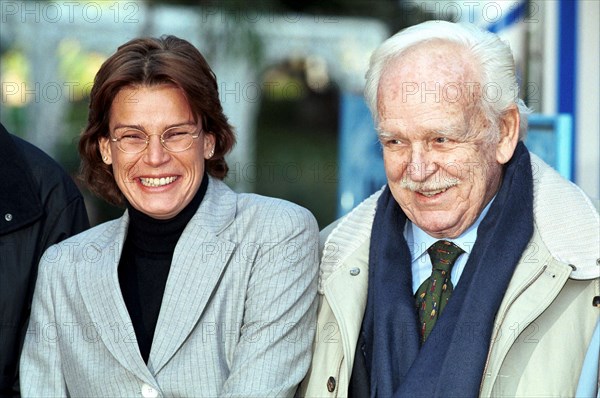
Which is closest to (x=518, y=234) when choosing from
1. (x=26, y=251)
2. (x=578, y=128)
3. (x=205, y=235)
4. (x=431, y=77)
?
(x=431, y=77)

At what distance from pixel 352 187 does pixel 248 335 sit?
2294 mm

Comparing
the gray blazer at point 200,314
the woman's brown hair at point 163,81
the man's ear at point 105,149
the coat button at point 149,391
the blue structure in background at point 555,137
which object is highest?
the woman's brown hair at point 163,81

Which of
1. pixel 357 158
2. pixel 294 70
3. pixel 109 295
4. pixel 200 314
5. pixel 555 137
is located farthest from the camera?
pixel 294 70

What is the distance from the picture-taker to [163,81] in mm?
3016

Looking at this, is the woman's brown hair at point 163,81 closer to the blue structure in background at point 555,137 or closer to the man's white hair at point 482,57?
the man's white hair at point 482,57

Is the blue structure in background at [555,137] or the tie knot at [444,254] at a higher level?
the blue structure in background at [555,137]

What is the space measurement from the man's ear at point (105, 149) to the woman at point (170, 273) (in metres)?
0.01

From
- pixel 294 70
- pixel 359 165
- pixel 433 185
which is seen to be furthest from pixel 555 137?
pixel 294 70

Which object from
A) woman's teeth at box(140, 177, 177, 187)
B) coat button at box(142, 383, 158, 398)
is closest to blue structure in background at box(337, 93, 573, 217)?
woman's teeth at box(140, 177, 177, 187)

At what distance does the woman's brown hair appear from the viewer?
301cm

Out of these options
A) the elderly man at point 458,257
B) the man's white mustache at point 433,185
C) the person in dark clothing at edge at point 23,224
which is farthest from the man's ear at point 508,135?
the person in dark clothing at edge at point 23,224

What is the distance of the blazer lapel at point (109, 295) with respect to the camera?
293 centimetres

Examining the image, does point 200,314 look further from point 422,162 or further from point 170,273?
point 422,162

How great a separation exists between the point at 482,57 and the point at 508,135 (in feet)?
0.86
